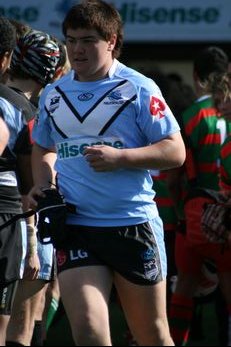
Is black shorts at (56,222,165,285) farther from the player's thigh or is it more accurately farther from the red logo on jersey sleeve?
the red logo on jersey sleeve

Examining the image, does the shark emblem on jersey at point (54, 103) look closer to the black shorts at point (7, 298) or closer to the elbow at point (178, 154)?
the elbow at point (178, 154)

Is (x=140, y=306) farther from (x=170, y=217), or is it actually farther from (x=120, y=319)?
(x=120, y=319)

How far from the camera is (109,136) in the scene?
477 centimetres

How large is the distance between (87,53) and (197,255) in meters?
2.22

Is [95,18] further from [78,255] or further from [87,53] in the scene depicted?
[78,255]

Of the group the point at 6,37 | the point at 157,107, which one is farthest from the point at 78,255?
the point at 6,37

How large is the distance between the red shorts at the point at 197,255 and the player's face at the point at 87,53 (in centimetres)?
193

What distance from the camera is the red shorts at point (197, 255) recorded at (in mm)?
6531

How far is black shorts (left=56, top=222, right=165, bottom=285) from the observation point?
4715 mm

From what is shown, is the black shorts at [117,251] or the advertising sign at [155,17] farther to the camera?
the advertising sign at [155,17]

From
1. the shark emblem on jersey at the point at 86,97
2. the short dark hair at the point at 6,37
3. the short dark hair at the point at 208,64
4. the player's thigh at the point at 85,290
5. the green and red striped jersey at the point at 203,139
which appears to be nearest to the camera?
the player's thigh at the point at 85,290

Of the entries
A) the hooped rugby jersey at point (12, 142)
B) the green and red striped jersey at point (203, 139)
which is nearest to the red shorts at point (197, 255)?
the green and red striped jersey at point (203, 139)

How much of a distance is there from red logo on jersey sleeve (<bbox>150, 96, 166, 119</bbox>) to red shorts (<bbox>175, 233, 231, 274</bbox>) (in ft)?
5.96

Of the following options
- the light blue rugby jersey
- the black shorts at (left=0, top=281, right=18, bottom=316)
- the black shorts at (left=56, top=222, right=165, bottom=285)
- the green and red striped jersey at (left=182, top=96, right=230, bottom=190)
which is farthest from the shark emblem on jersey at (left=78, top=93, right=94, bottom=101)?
the green and red striped jersey at (left=182, top=96, right=230, bottom=190)
